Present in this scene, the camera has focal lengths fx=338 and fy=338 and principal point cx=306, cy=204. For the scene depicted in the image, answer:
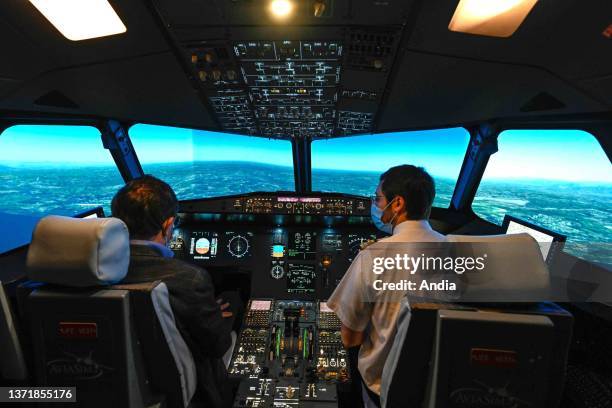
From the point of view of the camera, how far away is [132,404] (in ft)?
3.72

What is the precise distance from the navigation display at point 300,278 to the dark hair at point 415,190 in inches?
53.4

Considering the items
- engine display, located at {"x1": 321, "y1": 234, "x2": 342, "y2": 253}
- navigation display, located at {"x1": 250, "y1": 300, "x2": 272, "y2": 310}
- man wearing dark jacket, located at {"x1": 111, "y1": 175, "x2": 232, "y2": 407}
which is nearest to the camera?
man wearing dark jacket, located at {"x1": 111, "y1": 175, "x2": 232, "y2": 407}

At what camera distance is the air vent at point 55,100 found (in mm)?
2238

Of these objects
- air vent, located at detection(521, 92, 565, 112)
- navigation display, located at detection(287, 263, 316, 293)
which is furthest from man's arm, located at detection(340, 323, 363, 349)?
air vent, located at detection(521, 92, 565, 112)

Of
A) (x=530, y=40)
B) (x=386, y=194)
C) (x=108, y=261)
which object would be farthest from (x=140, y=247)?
(x=530, y=40)

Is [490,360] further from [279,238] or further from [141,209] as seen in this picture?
[279,238]

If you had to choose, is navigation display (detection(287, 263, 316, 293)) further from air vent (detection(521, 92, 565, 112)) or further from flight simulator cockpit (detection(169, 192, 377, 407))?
air vent (detection(521, 92, 565, 112))

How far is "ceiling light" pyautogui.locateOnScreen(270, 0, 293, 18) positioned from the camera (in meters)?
1.39

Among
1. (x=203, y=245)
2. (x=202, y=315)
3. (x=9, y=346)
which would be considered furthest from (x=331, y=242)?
(x=9, y=346)

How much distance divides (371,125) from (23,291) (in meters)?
2.92

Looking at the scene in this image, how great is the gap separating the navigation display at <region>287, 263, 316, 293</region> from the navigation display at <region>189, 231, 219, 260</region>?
2.06 ft

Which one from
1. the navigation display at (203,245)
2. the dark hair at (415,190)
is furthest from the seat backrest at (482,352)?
the navigation display at (203,245)

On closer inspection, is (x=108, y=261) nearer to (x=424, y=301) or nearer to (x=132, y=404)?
(x=132, y=404)

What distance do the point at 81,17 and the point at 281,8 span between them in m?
0.87
